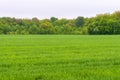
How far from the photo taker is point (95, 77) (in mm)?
9031

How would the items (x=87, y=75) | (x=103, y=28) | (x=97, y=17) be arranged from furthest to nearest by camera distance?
(x=97, y=17) < (x=103, y=28) < (x=87, y=75)

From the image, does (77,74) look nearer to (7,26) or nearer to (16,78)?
(16,78)

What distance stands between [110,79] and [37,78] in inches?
76.6

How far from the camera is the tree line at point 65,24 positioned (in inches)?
4001

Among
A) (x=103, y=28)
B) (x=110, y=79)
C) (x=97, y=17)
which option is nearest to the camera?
(x=110, y=79)

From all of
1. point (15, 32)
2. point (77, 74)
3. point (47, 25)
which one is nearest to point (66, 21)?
point (47, 25)

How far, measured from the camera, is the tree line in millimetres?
101625

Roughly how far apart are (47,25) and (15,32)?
36.1ft

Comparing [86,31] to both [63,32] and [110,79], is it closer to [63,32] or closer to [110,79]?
[63,32]

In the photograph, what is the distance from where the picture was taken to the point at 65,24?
125m

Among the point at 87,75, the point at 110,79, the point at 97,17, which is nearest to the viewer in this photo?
the point at 110,79

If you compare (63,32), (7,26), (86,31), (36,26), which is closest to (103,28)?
(86,31)

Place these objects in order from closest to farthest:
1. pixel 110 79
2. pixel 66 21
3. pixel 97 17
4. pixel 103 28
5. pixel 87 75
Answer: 1. pixel 110 79
2. pixel 87 75
3. pixel 103 28
4. pixel 97 17
5. pixel 66 21

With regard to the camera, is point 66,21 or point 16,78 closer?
point 16,78
